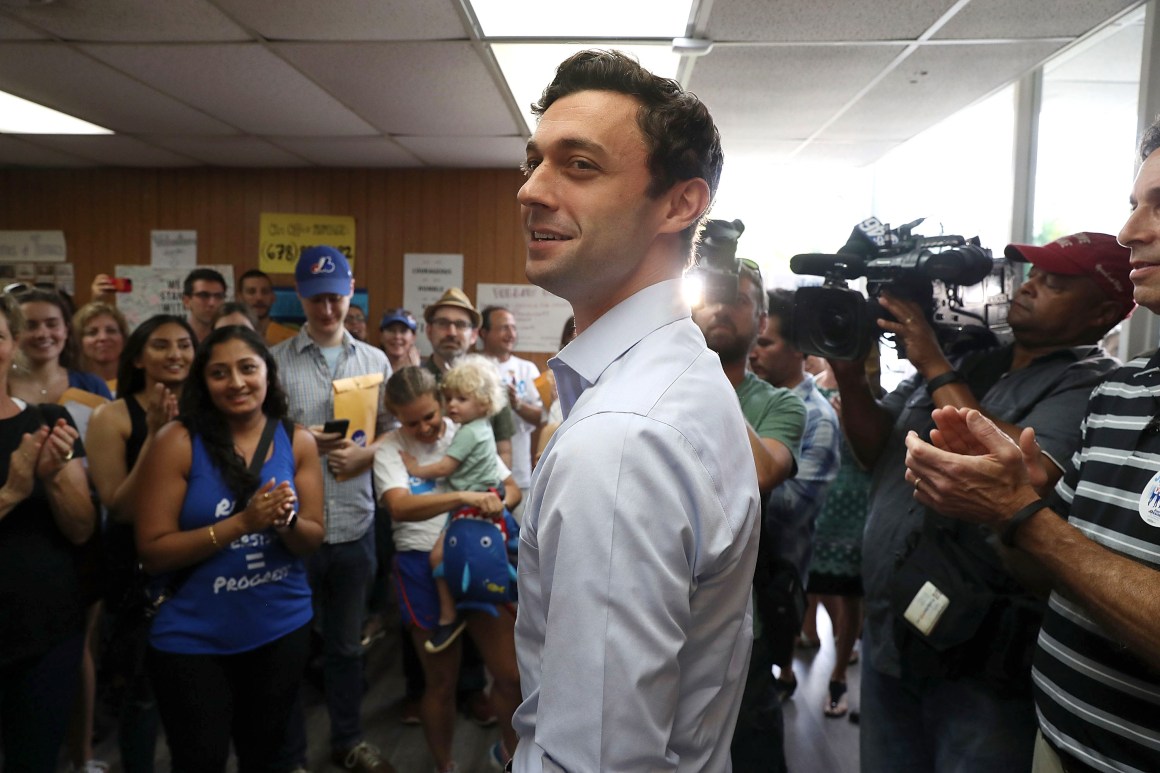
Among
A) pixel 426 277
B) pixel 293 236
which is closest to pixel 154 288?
pixel 293 236

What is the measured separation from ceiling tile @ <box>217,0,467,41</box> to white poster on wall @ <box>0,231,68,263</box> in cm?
376

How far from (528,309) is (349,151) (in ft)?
5.08

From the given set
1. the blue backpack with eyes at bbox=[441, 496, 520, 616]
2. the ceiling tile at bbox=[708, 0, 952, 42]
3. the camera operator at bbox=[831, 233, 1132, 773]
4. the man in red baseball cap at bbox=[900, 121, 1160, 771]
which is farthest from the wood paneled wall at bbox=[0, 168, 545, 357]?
the man in red baseball cap at bbox=[900, 121, 1160, 771]

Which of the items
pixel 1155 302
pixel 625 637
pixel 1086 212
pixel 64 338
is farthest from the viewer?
pixel 1086 212

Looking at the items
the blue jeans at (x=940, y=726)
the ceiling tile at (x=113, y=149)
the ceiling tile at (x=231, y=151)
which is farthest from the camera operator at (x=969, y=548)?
the ceiling tile at (x=113, y=149)

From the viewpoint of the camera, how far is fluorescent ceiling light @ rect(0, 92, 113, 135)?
3676mm

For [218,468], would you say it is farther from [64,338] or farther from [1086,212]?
[1086,212]

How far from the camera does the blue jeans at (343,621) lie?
2.38m

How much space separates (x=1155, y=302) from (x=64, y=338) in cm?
310

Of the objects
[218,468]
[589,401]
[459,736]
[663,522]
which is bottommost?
[459,736]

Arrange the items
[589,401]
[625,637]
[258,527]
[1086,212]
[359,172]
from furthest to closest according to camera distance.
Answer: [359,172] < [1086,212] < [258,527] < [589,401] < [625,637]

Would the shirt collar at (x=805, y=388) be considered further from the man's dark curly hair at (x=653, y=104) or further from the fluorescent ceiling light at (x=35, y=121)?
the fluorescent ceiling light at (x=35, y=121)

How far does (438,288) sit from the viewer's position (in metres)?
5.12

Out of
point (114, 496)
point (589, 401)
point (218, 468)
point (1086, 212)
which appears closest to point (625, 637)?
point (589, 401)
